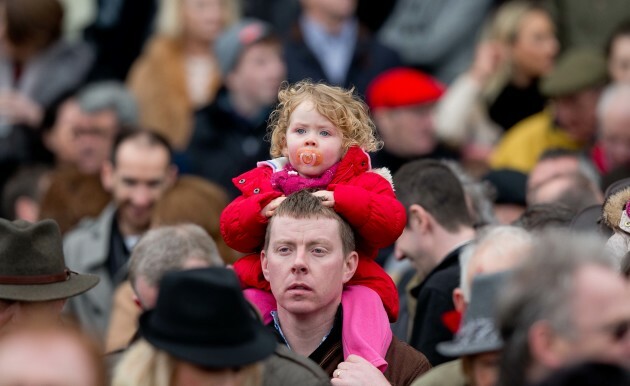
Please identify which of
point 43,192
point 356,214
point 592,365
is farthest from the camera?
point 43,192

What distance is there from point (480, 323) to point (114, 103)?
7.34m

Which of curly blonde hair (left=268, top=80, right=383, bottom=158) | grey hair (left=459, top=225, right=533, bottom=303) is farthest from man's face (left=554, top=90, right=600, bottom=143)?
grey hair (left=459, top=225, right=533, bottom=303)

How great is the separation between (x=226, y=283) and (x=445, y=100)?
25.6 feet

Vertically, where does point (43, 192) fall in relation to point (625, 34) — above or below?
below

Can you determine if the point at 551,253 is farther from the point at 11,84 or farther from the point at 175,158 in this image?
the point at 11,84

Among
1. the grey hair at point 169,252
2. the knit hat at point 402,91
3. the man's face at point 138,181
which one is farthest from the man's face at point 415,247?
the knit hat at point 402,91

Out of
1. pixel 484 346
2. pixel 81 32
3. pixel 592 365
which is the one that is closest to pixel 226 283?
pixel 484 346

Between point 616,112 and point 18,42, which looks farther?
point 18,42

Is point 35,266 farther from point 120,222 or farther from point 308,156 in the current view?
point 120,222

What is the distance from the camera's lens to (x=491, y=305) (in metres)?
5.71

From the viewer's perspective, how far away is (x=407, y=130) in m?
12.2

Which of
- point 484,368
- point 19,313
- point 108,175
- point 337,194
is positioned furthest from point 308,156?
point 108,175

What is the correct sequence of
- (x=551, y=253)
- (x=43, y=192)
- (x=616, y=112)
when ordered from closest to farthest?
(x=551, y=253) → (x=616, y=112) → (x=43, y=192)

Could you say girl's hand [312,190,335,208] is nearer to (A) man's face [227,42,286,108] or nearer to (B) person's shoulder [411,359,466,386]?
(B) person's shoulder [411,359,466,386]
